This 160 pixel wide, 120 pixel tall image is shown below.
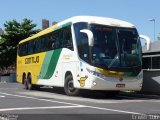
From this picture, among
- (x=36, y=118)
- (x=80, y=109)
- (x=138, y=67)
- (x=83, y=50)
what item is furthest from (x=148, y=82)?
(x=36, y=118)

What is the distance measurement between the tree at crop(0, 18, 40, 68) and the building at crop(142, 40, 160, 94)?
1375 inches

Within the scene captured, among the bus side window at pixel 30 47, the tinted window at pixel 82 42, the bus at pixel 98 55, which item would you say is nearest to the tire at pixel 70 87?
the bus at pixel 98 55

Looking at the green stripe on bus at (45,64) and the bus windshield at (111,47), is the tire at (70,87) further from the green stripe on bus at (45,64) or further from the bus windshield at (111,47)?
the green stripe on bus at (45,64)

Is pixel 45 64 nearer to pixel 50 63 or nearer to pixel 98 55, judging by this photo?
pixel 50 63

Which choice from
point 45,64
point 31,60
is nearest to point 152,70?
point 45,64

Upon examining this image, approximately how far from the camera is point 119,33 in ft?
68.3

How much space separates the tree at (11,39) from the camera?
192 feet

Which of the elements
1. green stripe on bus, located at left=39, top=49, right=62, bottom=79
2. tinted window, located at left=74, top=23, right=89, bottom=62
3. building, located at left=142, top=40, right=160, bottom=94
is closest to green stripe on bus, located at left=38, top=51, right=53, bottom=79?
green stripe on bus, located at left=39, top=49, right=62, bottom=79

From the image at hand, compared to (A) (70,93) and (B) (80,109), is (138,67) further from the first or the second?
(B) (80,109)

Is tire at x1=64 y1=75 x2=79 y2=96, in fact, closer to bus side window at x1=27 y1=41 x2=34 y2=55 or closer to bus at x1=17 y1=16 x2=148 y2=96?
bus at x1=17 y1=16 x2=148 y2=96

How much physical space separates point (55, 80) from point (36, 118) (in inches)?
486

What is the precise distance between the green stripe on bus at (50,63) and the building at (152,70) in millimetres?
4901

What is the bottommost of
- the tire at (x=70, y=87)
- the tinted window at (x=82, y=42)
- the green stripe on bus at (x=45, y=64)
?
the tire at (x=70, y=87)

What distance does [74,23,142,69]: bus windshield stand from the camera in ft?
65.5
